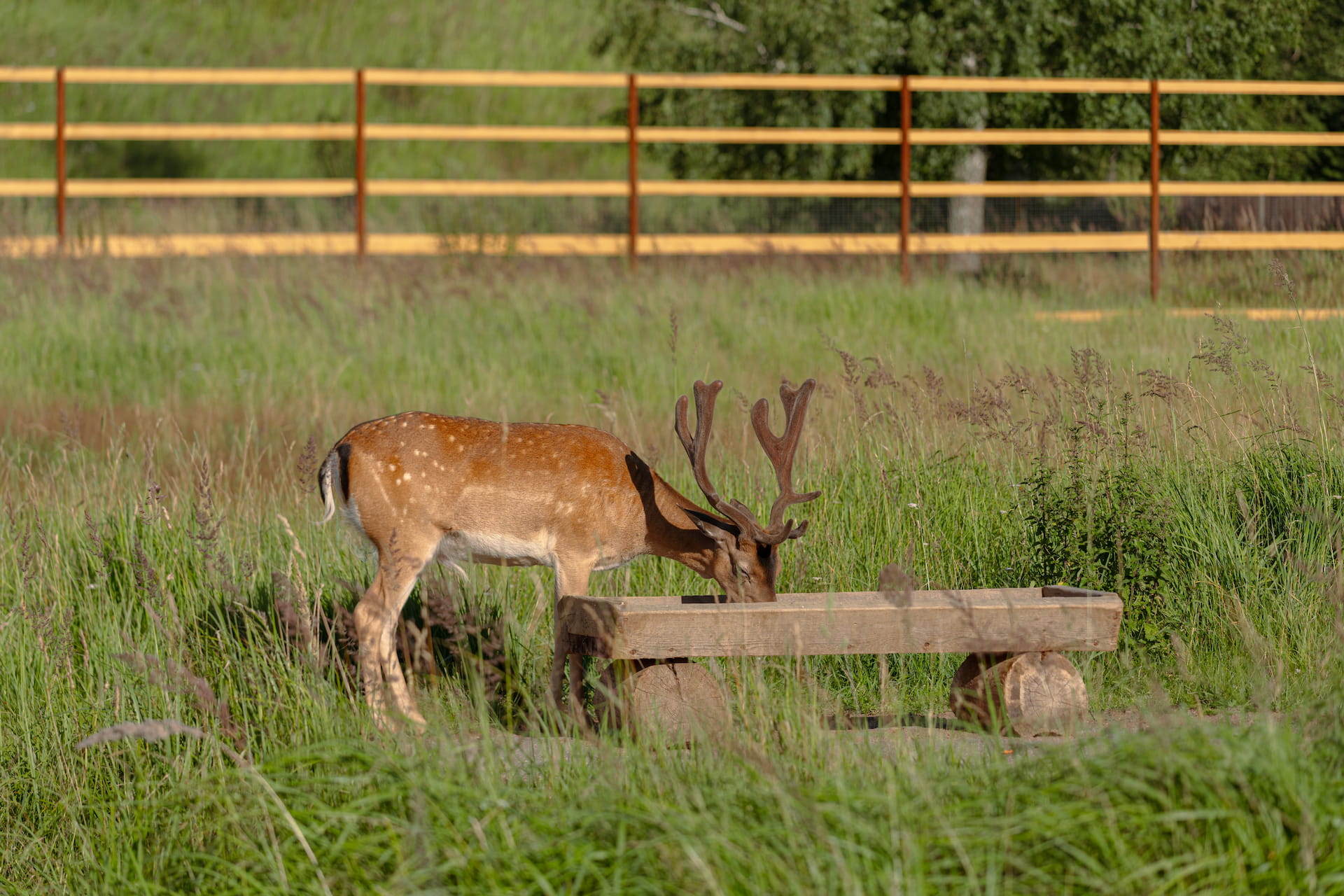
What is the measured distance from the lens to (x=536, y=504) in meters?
5.22

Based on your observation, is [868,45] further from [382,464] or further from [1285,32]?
[382,464]

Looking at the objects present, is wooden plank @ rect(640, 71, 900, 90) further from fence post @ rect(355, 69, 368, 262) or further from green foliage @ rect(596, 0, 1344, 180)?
fence post @ rect(355, 69, 368, 262)

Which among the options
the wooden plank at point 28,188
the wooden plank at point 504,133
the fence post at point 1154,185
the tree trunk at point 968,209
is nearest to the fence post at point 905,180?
the tree trunk at point 968,209

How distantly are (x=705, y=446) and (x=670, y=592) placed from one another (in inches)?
39.4

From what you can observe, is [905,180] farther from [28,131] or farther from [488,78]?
[28,131]

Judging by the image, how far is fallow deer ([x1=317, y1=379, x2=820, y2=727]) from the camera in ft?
16.5

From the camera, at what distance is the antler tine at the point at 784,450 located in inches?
194

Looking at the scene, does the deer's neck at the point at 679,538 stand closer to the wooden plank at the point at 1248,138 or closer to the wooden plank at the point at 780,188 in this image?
the wooden plank at the point at 780,188

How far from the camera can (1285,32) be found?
16.6 m

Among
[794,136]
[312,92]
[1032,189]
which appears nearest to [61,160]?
[794,136]

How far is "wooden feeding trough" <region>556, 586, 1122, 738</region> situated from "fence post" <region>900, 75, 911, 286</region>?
10402 mm

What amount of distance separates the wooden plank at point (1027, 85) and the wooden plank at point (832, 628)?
443 inches

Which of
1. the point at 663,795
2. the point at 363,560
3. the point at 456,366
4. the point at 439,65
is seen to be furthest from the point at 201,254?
the point at 439,65

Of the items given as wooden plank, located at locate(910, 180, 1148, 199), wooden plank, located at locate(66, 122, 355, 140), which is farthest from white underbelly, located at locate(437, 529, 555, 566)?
wooden plank, located at locate(910, 180, 1148, 199)
